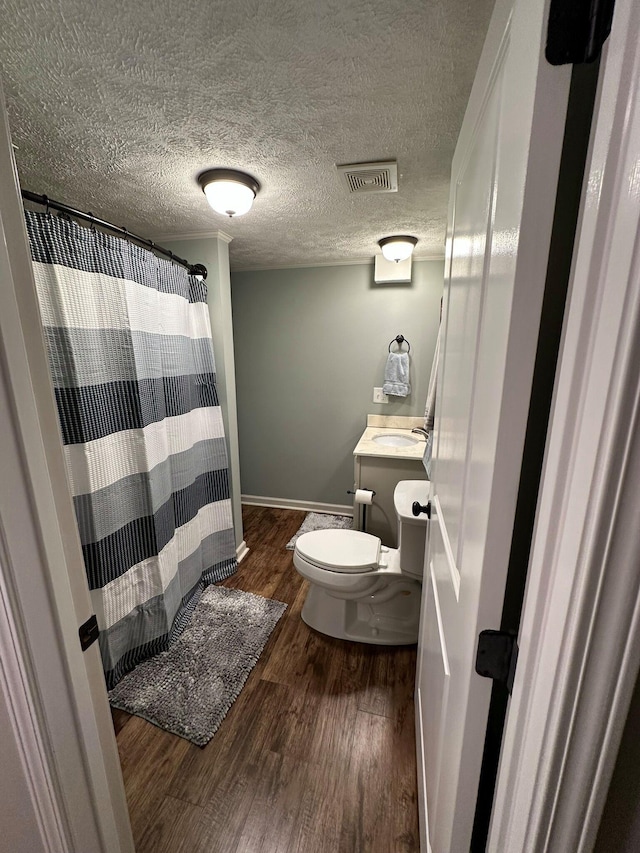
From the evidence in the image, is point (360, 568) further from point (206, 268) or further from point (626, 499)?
point (206, 268)

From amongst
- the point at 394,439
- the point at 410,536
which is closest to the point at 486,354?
the point at 410,536

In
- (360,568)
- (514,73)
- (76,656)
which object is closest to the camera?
(514,73)

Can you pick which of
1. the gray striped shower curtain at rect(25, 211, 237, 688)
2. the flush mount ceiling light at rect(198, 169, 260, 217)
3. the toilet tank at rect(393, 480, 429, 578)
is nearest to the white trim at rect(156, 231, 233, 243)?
the gray striped shower curtain at rect(25, 211, 237, 688)

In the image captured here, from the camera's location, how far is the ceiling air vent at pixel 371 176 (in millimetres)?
1293

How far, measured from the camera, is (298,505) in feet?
10.5

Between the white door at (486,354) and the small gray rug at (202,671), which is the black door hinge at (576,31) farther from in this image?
the small gray rug at (202,671)

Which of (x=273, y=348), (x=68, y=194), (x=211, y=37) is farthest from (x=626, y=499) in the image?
(x=273, y=348)

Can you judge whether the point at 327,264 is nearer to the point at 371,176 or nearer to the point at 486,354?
the point at 371,176

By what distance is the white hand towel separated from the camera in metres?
2.70

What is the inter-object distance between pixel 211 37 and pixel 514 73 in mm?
710

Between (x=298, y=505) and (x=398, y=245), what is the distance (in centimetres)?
226

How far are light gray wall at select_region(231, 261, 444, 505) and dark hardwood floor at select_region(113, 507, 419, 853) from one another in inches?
63.1

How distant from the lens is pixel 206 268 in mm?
2039

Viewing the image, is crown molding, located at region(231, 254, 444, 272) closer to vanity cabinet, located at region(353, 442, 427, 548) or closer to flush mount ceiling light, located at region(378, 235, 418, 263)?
flush mount ceiling light, located at region(378, 235, 418, 263)
